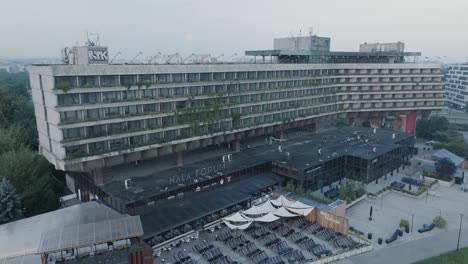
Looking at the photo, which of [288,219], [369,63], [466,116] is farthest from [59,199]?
[466,116]

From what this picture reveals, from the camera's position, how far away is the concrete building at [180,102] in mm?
50188

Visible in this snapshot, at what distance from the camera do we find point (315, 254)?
42688 millimetres

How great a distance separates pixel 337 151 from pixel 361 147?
727cm

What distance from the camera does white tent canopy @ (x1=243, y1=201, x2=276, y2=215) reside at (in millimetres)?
48812

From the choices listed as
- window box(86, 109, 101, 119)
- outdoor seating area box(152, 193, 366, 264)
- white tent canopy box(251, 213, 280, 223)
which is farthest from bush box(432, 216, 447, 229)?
window box(86, 109, 101, 119)

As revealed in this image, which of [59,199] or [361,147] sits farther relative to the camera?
[361,147]

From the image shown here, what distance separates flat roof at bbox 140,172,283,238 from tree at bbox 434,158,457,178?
35.3 metres

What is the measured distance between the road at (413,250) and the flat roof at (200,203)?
20.1 meters

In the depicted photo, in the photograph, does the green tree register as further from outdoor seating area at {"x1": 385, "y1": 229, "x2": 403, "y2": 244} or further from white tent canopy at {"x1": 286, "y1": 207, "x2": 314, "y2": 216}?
outdoor seating area at {"x1": 385, "y1": 229, "x2": 403, "y2": 244}

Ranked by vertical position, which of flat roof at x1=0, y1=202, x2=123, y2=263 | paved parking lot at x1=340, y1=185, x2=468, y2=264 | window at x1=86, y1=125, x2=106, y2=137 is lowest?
paved parking lot at x1=340, y1=185, x2=468, y2=264

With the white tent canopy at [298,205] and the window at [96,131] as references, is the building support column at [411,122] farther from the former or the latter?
the window at [96,131]

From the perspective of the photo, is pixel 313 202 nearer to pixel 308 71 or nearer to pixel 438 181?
pixel 438 181

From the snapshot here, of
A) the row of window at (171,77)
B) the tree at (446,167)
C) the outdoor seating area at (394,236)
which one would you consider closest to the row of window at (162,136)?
the row of window at (171,77)

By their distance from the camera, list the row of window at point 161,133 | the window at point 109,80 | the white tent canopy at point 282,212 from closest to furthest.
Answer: the white tent canopy at point 282,212
the row of window at point 161,133
the window at point 109,80
